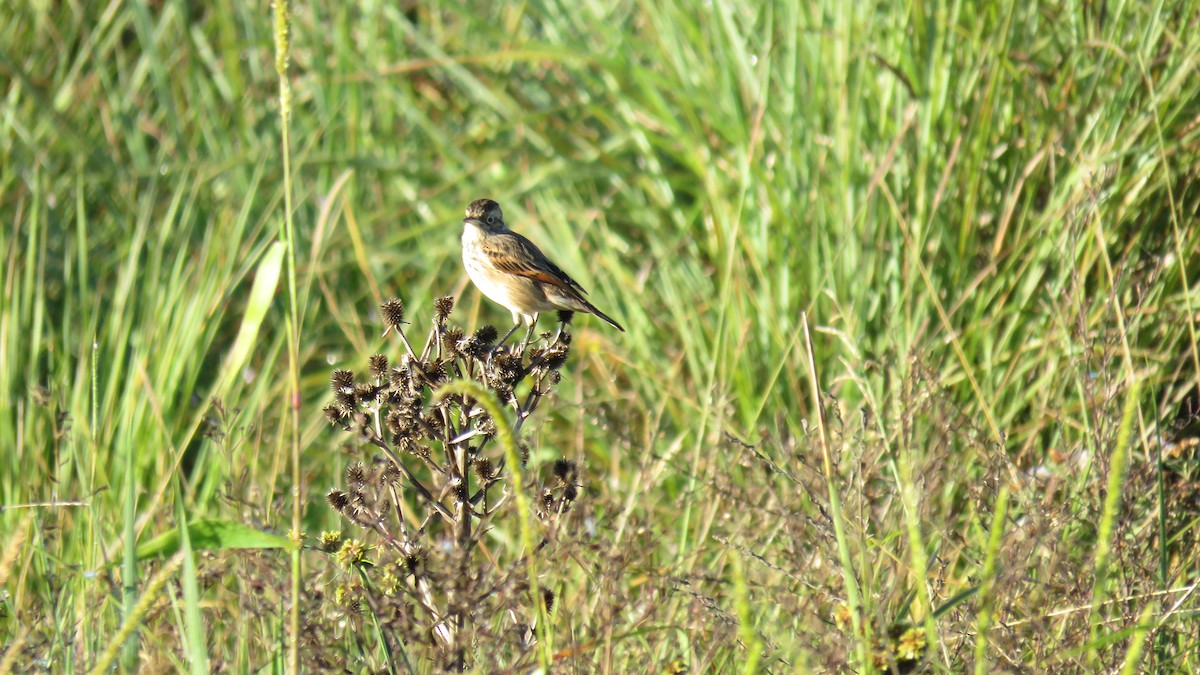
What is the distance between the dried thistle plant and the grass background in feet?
0.45

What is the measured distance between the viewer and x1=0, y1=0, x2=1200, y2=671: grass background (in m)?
2.78

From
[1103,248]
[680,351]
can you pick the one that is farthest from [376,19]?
[1103,248]

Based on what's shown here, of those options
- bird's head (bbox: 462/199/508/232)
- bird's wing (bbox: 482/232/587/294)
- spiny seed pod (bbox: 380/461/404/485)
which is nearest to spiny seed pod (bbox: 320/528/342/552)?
spiny seed pod (bbox: 380/461/404/485)

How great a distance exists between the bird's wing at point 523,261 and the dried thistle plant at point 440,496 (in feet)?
3.98

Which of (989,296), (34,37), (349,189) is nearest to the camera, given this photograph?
(989,296)

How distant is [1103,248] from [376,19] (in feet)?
11.4

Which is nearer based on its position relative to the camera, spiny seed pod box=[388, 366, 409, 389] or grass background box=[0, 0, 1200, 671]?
spiny seed pod box=[388, 366, 409, 389]

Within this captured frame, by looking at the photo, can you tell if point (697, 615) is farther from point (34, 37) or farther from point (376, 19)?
point (34, 37)

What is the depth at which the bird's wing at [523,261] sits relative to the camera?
398 cm

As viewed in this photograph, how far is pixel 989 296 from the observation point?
13.4 ft

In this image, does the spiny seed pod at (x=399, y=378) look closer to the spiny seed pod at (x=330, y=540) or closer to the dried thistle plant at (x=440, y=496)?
the dried thistle plant at (x=440, y=496)

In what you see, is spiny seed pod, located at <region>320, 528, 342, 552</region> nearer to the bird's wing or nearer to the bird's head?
the bird's wing

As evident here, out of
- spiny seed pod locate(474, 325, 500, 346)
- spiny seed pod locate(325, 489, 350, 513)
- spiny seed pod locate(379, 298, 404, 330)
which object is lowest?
spiny seed pod locate(325, 489, 350, 513)

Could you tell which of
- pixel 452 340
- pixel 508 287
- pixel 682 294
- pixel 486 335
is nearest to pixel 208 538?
pixel 452 340
